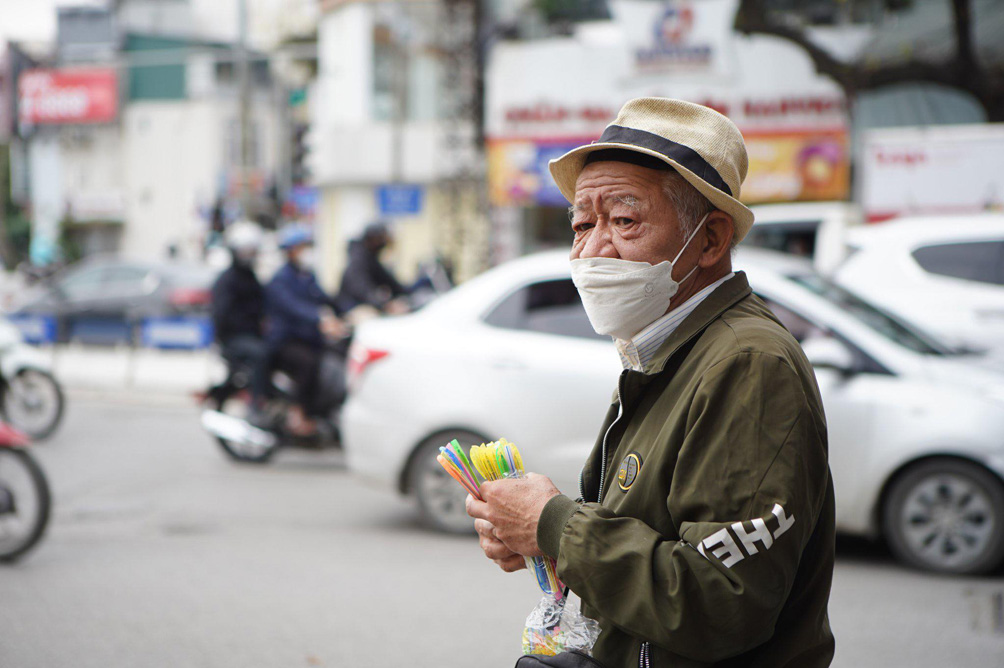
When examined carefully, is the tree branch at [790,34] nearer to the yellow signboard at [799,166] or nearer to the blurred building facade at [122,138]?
the yellow signboard at [799,166]

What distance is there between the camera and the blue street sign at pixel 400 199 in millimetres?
25312

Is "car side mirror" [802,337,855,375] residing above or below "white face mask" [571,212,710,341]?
below

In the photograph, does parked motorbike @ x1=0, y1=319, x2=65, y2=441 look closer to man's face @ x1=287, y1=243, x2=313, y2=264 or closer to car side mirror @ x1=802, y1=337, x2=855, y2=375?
man's face @ x1=287, y1=243, x2=313, y2=264

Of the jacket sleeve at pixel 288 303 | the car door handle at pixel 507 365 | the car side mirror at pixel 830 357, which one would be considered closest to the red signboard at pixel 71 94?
the jacket sleeve at pixel 288 303

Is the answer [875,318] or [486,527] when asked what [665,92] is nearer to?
[875,318]

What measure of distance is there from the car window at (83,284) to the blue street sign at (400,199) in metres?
8.53

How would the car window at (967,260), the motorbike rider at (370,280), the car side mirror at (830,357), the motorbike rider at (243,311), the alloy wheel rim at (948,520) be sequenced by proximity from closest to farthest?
the alloy wheel rim at (948,520)
the car side mirror at (830,357)
the car window at (967,260)
the motorbike rider at (243,311)
the motorbike rider at (370,280)

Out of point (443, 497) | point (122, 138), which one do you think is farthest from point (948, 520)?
point (122, 138)

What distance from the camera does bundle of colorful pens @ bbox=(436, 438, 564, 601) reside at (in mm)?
1919

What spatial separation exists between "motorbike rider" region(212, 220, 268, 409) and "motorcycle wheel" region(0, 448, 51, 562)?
3.17m

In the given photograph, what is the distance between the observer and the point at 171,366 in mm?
15539

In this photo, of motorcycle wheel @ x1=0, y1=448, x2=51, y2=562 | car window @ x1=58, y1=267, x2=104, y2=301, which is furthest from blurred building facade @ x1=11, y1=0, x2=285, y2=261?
motorcycle wheel @ x1=0, y1=448, x2=51, y2=562

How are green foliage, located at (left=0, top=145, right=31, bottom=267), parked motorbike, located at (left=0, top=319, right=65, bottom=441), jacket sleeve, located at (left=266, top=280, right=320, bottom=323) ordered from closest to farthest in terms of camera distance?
jacket sleeve, located at (left=266, top=280, right=320, bottom=323), parked motorbike, located at (left=0, top=319, right=65, bottom=441), green foliage, located at (left=0, top=145, right=31, bottom=267)

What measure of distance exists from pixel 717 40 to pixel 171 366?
448 inches
